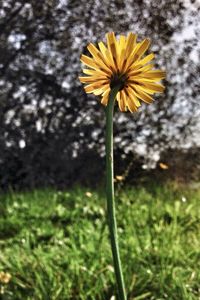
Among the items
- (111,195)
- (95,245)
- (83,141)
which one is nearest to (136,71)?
(111,195)

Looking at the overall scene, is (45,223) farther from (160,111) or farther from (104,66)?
(104,66)

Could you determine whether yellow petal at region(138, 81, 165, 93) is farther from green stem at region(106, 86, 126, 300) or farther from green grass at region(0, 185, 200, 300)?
green grass at region(0, 185, 200, 300)

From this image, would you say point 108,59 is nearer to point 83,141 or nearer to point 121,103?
point 121,103

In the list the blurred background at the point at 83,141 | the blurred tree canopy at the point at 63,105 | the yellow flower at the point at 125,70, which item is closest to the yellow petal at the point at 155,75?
the yellow flower at the point at 125,70

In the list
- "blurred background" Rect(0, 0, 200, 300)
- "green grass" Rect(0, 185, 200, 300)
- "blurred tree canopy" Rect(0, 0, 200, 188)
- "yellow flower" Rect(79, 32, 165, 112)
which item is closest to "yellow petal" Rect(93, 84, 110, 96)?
"yellow flower" Rect(79, 32, 165, 112)

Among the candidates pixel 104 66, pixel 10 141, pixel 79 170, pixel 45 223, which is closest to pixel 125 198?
pixel 45 223
